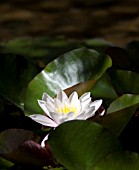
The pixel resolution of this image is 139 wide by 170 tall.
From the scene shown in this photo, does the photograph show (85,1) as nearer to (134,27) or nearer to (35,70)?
(134,27)

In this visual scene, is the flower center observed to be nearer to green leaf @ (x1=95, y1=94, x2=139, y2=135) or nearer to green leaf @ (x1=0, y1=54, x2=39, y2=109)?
green leaf @ (x1=95, y1=94, x2=139, y2=135)

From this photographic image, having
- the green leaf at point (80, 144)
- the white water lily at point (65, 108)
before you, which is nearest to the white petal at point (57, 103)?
the white water lily at point (65, 108)

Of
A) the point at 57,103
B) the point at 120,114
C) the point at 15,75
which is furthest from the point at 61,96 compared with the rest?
the point at 15,75

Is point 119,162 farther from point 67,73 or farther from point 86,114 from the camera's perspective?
point 67,73

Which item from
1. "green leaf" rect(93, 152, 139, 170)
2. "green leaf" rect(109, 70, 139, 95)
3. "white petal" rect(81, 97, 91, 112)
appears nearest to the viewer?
"green leaf" rect(93, 152, 139, 170)

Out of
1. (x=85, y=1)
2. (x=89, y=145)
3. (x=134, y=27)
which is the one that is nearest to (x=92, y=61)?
(x=89, y=145)

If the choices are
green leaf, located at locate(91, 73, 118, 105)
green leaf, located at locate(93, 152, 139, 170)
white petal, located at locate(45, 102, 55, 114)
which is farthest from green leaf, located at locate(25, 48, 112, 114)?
green leaf, located at locate(93, 152, 139, 170)
